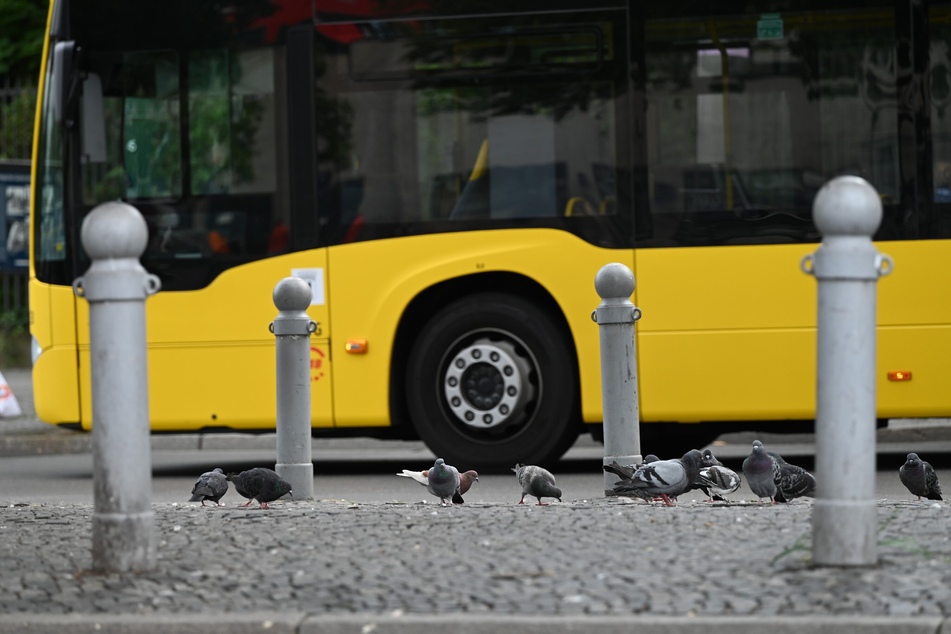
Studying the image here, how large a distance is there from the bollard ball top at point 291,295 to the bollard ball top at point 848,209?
3.27m

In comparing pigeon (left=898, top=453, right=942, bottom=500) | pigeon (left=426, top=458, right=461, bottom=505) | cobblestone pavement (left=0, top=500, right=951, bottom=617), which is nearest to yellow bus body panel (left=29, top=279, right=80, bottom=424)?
pigeon (left=426, top=458, right=461, bottom=505)

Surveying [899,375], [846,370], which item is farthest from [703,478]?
[899,375]

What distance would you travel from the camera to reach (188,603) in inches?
186

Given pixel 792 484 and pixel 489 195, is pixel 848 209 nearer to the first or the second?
pixel 792 484

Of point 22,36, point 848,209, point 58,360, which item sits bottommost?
point 58,360

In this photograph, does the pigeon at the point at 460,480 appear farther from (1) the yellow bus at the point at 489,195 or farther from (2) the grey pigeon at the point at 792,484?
(1) the yellow bus at the point at 489,195

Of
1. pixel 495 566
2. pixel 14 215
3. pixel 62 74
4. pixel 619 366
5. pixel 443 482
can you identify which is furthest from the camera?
pixel 14 215

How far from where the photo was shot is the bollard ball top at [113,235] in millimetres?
5055

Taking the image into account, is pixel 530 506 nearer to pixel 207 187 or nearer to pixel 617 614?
pixel 617 614

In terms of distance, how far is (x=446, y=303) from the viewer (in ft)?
35.3

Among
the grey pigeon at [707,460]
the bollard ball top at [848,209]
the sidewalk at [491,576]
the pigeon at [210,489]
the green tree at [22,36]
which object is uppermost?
the green tree at [22,36]

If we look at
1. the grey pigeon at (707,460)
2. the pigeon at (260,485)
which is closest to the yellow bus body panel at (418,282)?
the grey pigeon at (707,460)

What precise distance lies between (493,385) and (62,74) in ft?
11.6

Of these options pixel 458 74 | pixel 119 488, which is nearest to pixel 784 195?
pixel 458 74
